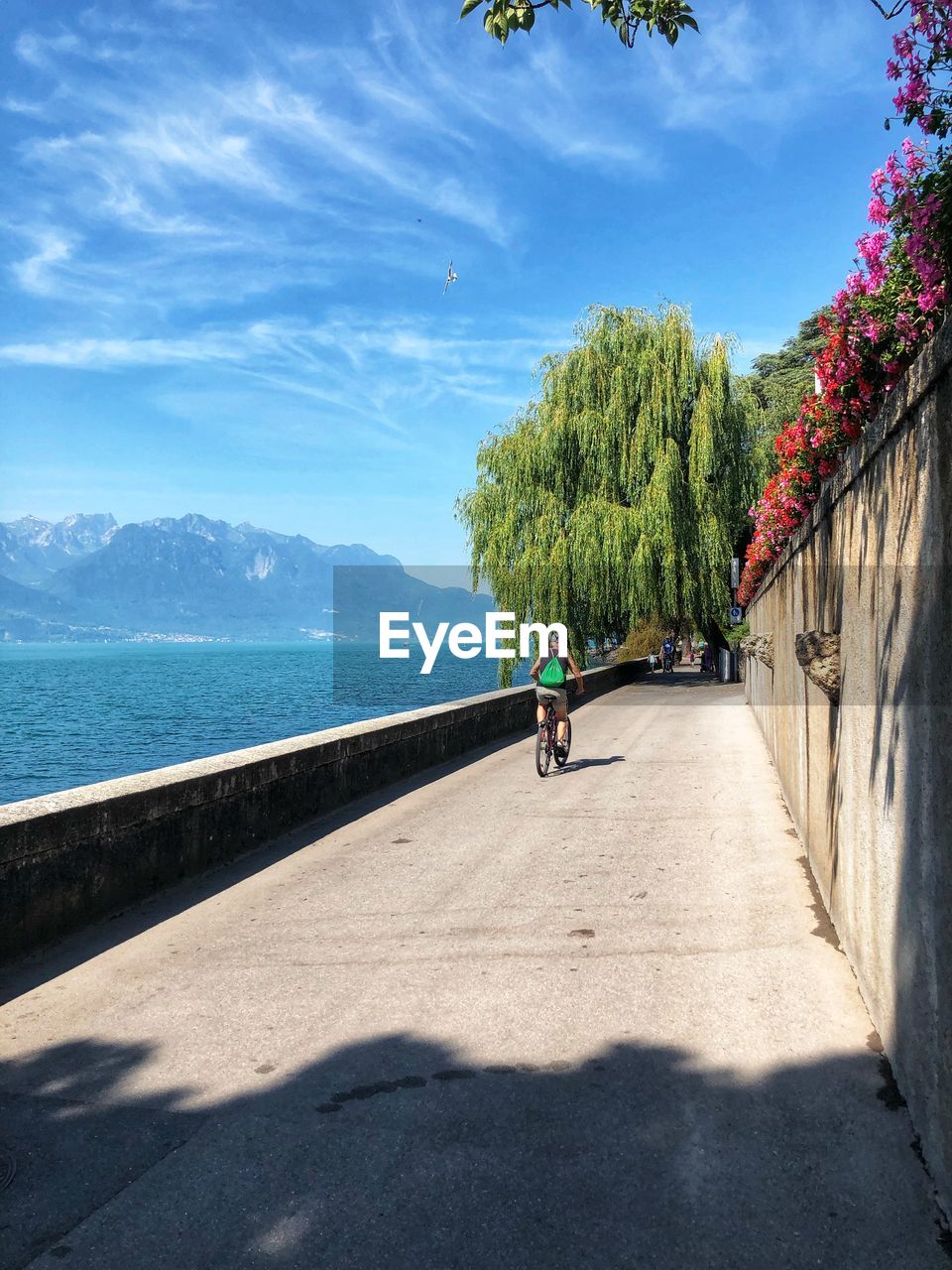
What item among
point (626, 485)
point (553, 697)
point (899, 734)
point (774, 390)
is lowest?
point (553, 697)

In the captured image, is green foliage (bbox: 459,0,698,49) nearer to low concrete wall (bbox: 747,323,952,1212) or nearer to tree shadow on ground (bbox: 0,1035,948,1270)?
low concrete wall (bbox: 747,323,952,1212)

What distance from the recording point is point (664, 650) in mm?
39656

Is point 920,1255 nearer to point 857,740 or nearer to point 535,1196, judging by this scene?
point 535,1196

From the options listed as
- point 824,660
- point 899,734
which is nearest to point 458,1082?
point 899,734

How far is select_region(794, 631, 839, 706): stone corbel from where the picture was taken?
5.05m

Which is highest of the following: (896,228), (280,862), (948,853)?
(896,228)

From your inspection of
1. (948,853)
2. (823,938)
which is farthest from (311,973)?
(948,853)

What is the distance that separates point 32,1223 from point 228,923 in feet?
9.55

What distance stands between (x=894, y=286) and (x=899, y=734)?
5.88 feet

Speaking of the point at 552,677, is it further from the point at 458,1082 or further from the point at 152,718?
the point at 152,718

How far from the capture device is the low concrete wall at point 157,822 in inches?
199

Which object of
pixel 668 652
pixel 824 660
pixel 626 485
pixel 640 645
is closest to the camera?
pixel 824 660

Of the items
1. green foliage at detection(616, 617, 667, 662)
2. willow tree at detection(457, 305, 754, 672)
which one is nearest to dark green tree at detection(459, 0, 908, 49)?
willow tree at detection(457, 305, 754, 672)

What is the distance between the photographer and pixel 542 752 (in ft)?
38.0
